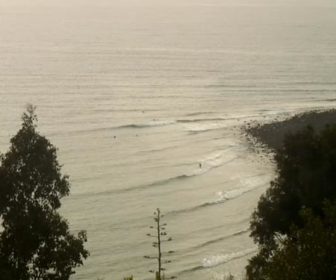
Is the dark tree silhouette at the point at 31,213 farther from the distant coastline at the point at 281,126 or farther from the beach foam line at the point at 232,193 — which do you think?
the distant coastline at the point at 281,126

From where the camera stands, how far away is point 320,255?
13.7 metres

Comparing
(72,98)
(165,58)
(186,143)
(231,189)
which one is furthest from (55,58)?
(231,189)

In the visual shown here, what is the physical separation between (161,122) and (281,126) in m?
15.1

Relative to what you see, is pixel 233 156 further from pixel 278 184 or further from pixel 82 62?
pixel 82 62

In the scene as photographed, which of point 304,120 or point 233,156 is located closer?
point 233,156

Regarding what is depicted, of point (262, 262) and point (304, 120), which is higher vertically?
point (304, 120)

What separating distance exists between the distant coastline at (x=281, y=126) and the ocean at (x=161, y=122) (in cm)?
212

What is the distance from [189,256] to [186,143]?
98.7 feet

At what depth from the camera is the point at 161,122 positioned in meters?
79.8

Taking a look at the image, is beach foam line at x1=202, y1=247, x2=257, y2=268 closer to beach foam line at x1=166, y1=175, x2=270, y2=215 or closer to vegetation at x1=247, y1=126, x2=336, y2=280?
beach foam line at x1=166, y1=175, x2=270, y2=215

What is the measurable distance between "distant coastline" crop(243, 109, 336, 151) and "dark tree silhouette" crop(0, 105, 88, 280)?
51.3m

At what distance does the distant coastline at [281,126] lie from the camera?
69.9m

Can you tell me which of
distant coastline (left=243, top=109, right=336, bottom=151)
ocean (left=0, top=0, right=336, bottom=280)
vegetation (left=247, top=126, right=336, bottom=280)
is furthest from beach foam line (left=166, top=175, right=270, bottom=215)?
vegetation (left=247, top=126, right=336, bottom=280)


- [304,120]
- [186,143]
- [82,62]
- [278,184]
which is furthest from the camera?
[82,62]
